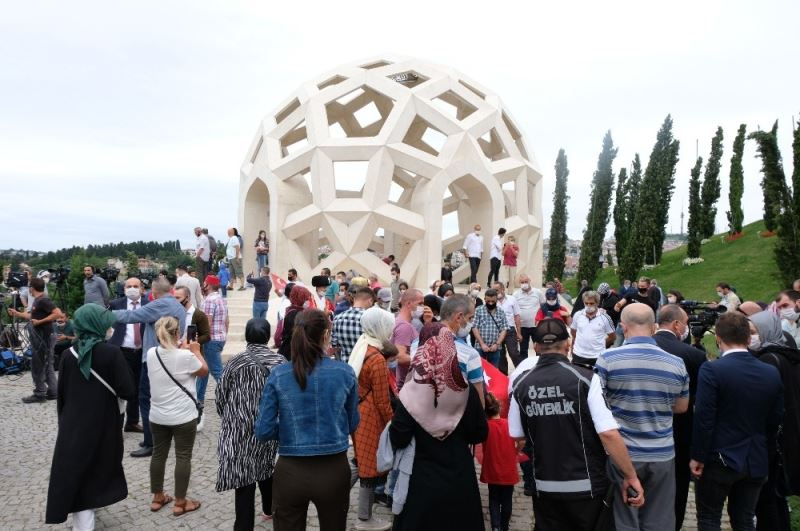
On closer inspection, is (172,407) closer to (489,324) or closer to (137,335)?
(137,335)

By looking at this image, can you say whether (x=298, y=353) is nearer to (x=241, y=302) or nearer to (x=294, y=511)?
(x=294, y=511)

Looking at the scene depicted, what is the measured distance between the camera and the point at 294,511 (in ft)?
10.3

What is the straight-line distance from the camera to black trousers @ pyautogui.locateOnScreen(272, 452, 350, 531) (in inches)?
123

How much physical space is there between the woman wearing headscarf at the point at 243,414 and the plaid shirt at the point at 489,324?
4469 millimetres

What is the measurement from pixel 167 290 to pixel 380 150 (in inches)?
428

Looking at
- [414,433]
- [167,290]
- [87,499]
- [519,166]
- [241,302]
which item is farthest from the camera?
[519,166]

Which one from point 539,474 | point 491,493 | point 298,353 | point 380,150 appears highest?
point 380,150

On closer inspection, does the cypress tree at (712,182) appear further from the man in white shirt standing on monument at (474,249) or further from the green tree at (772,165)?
the man in white shirt standing on monument at (474,249)

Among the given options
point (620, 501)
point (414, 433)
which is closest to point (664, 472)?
point (620, 501)

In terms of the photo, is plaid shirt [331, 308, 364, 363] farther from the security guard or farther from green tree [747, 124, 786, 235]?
green tree [747, 124, 786, 235]

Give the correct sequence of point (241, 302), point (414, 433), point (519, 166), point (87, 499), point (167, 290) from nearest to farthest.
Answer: point (414, 433) < point (87, 499) < point (167, 290) < point (241, 302) < point (519, 166)

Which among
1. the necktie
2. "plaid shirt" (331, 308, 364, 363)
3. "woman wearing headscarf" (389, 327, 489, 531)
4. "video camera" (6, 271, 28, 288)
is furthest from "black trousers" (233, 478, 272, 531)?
"video camera" (6, 271, 28, 288)

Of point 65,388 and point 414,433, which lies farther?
point 65,388

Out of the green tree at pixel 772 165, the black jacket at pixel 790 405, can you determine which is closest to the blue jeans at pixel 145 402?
the black jacket at pixel 790 405
